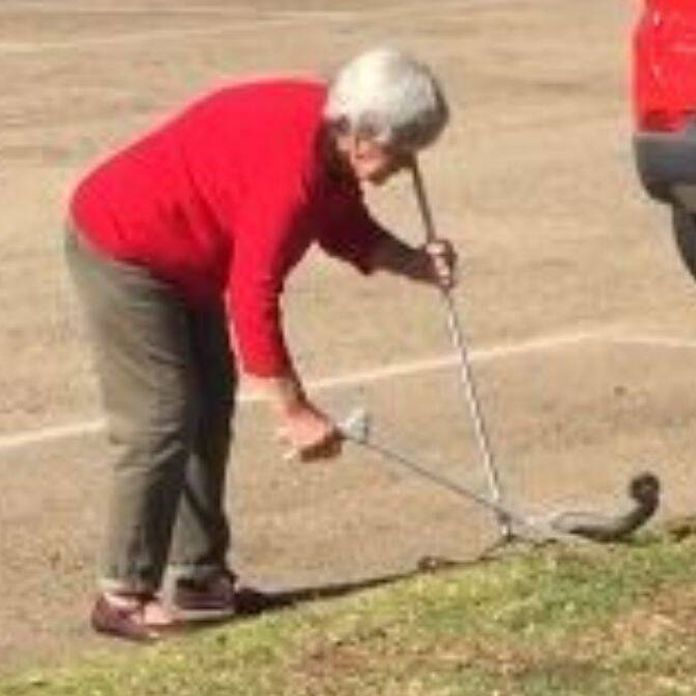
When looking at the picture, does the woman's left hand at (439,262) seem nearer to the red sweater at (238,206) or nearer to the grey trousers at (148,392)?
the red sweater at (238,206)

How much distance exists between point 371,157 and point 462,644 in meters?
1.08

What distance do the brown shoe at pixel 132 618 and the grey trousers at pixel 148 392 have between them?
0.09ft

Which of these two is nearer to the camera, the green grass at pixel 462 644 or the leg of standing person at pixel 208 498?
the green grass at pixel 462 644

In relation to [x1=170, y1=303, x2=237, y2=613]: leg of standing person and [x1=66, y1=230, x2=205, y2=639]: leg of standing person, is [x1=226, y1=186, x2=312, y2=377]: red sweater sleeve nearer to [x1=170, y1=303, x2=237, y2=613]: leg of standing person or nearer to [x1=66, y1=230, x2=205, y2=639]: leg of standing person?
[x1=66, y1=230, x2=205, y2=639]: leg of standing person

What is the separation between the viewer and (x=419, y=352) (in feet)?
33.9

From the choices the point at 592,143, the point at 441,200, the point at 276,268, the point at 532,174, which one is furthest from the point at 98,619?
the point at 592,143

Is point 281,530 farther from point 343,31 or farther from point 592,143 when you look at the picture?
point 343,31

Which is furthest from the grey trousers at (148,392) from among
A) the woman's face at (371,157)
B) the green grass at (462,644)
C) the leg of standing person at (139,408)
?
the woman's face at (371,157)

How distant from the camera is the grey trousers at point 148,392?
6.81 m

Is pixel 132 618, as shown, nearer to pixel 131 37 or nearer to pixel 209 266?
pixel 209 266

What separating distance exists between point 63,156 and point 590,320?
4915 mm

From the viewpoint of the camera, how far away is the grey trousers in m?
6.81

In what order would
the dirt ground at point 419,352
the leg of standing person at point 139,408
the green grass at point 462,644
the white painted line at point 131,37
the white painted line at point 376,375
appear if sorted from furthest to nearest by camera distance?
the white painted line at point 131,37
the white painted line at point 376,375
the dirt ground at point 419,352
the leg of standing person at point 139,408
the green grass at point 462,644

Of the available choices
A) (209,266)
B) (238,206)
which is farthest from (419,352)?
(238,206)
